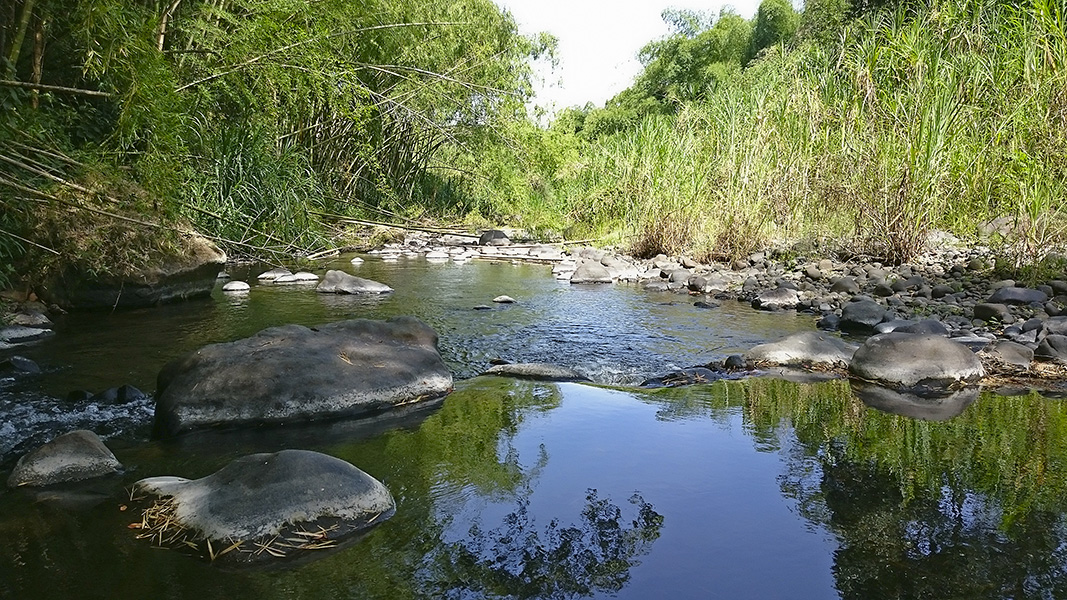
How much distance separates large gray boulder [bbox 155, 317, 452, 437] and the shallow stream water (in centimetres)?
13

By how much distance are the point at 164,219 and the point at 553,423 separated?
2665 millimetres

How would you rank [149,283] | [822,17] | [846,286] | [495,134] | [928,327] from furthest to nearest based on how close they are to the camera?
[822,17]
[495,134]
[846,286]
[149,283]
[928,327]

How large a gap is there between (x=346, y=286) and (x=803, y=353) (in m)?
5.28

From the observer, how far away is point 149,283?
726 cm

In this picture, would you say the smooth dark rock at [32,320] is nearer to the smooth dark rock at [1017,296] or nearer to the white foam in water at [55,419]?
the white foam in water at [55,419]

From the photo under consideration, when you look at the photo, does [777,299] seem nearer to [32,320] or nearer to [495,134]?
[495,134]

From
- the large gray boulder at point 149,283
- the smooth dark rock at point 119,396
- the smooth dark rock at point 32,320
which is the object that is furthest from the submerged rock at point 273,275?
the smooth dark rock at point 119,396

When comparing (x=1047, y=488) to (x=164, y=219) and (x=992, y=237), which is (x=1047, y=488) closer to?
(x=164, y=219)

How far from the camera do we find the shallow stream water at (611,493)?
2.51 meters

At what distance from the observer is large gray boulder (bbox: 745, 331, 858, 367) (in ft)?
18.1

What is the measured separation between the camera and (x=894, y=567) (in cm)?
260

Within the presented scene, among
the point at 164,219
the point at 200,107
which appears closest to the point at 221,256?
the point at 200,107

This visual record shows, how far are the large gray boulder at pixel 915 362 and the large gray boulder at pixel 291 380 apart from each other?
9.29ft

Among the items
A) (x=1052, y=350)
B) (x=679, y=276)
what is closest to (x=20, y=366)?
(x=1052, y=350)
